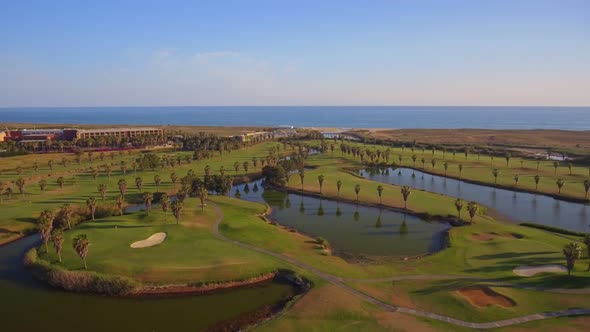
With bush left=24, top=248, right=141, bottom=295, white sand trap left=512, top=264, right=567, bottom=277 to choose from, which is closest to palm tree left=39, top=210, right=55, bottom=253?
bush left=24, top=248, right=141, bottom=295

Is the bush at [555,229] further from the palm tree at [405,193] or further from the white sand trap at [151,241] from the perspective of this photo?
the white sand trap at [151,241]

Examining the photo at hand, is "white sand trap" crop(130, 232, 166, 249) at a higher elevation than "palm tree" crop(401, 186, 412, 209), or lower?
lower

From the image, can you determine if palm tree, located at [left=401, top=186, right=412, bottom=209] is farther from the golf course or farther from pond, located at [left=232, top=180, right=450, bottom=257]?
pond, located at [left=232, top=180, right=450, bottom=257]

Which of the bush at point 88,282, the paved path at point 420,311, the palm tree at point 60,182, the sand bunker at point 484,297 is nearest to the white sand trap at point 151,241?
the bush at point 88,282

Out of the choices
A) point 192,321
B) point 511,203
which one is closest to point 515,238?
point 511,203

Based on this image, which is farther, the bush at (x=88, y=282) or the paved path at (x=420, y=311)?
→ the bush at (x=88, y=282)

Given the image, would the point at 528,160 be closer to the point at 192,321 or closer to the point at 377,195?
the point at 377,195
